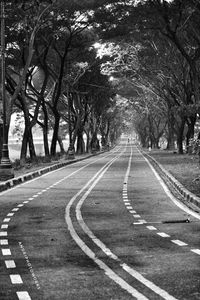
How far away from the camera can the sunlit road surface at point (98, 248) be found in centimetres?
657

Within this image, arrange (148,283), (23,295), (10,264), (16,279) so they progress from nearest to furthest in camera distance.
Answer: (23,295) < (148,283) < (16,279) < (10,264)

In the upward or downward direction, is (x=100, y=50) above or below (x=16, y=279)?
above

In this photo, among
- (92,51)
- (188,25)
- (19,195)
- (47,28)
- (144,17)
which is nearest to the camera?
(19,195)

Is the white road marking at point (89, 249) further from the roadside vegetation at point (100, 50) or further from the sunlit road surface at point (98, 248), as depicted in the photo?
the roadside vegetation at point (100, 50)

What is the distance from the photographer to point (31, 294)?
20.8 feet

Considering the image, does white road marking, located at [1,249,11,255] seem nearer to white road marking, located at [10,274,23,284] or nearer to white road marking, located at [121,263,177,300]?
white road marking, located at [10,274,23,284]

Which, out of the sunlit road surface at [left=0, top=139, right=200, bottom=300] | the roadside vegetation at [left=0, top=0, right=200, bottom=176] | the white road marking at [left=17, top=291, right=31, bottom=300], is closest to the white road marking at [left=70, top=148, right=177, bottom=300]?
the sunlit road surface at [left=0, top=139, right=200, bottom=300]

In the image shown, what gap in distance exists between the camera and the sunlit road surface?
21.6 feet

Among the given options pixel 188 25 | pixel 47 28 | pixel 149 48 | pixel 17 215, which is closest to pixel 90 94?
pixel 149 48

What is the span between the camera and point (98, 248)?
908 cm

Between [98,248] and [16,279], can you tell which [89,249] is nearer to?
[98,248]

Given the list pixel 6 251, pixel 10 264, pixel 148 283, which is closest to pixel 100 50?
pixel 6 251

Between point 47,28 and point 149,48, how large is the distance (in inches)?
322

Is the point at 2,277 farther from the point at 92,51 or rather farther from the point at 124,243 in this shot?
the point at 92,51
